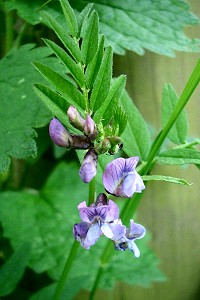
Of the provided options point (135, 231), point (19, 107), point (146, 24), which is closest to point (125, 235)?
point (135, 231)

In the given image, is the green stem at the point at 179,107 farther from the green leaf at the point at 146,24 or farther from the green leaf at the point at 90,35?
the green leaf at the point at 146,24

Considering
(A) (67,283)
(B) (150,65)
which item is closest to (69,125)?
(A) (67,283)

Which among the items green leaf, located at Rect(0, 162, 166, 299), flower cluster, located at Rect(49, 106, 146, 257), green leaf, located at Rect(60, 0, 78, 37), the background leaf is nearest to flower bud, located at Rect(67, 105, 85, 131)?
flower cluster, located at Rect(49, 106, 146, 257)

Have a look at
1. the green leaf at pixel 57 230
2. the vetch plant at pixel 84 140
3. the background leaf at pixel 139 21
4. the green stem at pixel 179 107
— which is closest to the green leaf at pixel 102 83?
the vetch plant at pixel 84 140

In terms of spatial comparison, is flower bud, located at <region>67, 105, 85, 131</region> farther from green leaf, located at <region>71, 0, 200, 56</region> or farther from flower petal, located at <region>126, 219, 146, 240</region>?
green leaf, located at <region>71, 0, 200, 56</region>

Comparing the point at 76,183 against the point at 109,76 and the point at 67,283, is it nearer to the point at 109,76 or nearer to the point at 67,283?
the point at 67,283
